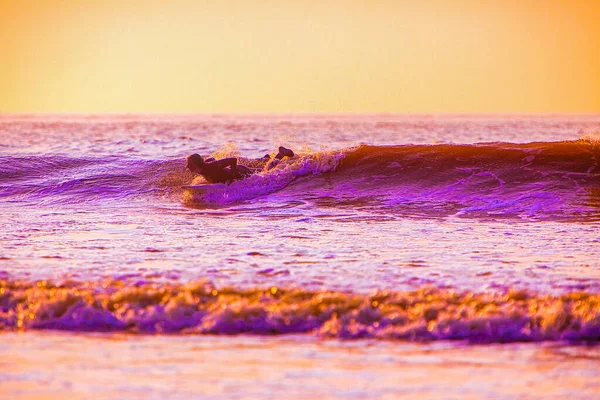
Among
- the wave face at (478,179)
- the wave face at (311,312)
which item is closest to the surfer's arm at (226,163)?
the wave face at (478,179)

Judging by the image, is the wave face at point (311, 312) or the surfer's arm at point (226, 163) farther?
→ the surfer's arm at point (226, 163)

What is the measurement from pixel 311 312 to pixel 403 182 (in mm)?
10078

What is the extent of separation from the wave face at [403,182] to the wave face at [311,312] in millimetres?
6589

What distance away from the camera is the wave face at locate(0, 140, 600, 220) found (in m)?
14.7

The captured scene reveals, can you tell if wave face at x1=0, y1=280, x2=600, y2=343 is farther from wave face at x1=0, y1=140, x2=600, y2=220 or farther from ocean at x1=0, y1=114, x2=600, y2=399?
wave face at x1=0, y1=140, x2=600, y2=220

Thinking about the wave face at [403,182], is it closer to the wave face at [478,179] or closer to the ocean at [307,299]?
the wave face at [478,179]

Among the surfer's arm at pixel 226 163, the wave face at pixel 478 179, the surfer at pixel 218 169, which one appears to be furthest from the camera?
the surfer's arm at pixel 226 163

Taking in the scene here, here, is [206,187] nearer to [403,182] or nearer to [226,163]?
[226,163]

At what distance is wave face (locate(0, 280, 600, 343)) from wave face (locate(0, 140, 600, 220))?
6.59 meters

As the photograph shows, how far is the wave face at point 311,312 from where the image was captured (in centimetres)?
654

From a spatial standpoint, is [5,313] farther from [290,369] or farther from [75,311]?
[290,369]

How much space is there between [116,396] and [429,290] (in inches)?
126

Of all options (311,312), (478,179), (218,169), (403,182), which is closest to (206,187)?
(218,169)

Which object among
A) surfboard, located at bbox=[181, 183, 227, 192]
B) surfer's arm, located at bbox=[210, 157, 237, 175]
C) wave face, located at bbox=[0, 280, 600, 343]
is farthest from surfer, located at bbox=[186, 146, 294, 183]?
wave face, located at bbox=[0, 280, 600, 343]
